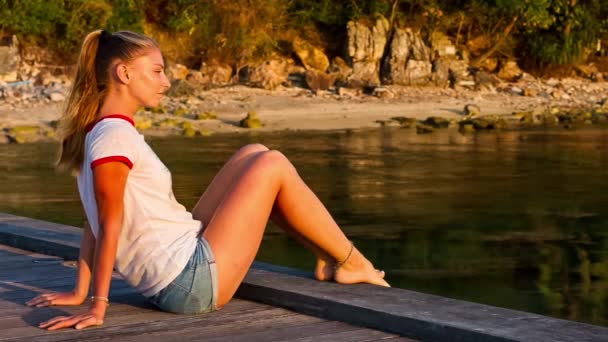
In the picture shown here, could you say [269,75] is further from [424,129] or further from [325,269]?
[325,269]

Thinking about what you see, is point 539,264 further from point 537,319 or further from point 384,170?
point 384,170

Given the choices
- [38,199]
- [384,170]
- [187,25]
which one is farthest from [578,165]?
[187,25]

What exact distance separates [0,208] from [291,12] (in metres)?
14.5

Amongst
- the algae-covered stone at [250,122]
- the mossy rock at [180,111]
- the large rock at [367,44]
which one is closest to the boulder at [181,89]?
the mossy rock at [180,111]

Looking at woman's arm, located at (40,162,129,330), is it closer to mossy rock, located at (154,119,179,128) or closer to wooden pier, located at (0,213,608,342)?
wooden pier, located at (0,213,608,342)

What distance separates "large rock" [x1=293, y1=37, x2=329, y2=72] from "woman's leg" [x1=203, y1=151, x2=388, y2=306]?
19.7 metres

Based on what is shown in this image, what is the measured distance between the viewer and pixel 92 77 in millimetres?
4402

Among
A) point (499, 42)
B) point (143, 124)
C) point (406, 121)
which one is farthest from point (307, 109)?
point (499, 42)

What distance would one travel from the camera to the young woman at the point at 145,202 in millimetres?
4219

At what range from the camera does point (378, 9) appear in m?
25.1

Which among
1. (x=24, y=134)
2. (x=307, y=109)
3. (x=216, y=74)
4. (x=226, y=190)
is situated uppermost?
(x=226, y=190)

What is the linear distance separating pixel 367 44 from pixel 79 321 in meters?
20.8

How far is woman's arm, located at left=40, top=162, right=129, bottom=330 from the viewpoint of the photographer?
418cm

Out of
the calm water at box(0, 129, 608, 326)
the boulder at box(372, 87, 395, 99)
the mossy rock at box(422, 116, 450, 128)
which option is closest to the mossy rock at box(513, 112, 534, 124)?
the mossy rock at box(422, 116, 450, 128)
